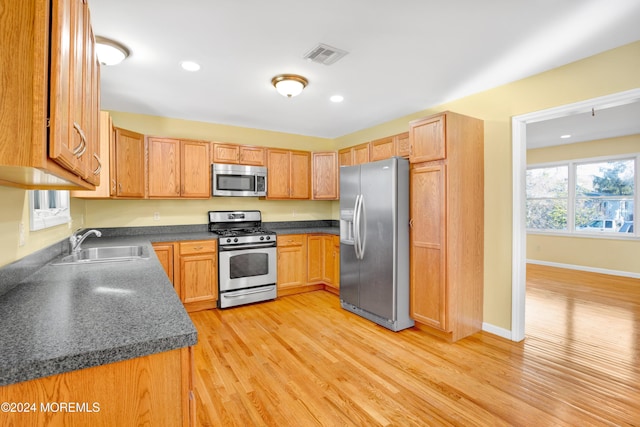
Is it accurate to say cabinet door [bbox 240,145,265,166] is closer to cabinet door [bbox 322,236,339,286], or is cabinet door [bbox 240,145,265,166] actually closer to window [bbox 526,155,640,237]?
cabinet door [bbox 322,236,339,286]

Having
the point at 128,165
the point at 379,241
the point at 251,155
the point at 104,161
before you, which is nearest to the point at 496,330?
the point at 379,241

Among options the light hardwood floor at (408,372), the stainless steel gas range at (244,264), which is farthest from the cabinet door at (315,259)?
the light hardwood floor at (408,372)

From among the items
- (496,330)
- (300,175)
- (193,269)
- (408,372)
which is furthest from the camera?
(300,175)

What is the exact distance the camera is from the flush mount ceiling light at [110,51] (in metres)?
2.24

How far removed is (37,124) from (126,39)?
1.98m

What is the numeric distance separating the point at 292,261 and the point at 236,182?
1.35 metres

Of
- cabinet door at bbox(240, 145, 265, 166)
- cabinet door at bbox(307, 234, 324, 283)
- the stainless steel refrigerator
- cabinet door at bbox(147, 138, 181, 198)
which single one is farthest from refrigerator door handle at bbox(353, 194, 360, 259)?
cabinet door at bbox(147, 138, 181, 198)

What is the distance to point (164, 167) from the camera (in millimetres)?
3924

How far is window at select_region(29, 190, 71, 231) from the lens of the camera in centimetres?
192

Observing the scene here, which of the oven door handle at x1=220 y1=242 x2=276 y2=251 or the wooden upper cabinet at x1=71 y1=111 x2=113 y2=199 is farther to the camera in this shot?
the oven door handle at x1=220 y1=242 x2=276 y2=251

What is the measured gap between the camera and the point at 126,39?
225 centimetres

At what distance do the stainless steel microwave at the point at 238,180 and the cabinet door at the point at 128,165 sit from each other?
2.76 feet

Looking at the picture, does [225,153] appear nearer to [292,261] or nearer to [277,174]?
[277,174]

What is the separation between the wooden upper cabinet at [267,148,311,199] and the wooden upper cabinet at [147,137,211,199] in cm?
90
